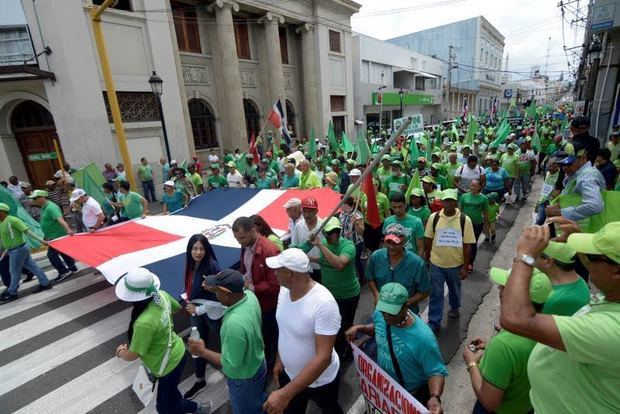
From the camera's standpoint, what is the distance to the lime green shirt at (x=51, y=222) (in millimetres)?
5984

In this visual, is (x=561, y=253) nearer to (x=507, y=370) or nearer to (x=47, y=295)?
(x=507, y=370)

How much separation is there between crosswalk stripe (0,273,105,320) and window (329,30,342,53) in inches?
889

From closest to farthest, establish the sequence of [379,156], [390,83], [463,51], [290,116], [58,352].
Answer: [379,156] → [58,352] → [290,116] → [390,83] → [463,51]

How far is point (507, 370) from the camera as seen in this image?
5.69ft

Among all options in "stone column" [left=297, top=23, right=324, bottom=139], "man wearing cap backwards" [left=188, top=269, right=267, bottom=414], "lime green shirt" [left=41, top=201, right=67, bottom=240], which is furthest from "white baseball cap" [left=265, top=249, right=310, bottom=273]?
"stone column" [left=297, top=23, right=324, bottom=139]

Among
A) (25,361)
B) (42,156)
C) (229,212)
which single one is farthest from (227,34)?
(25,361)

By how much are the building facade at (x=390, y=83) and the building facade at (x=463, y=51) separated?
5274 millimetres

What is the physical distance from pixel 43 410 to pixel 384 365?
3692 mm

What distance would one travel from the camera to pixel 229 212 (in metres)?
6.38

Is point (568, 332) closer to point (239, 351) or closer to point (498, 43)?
point (239, 351)

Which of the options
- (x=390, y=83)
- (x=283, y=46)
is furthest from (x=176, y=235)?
(x=390, y=83)

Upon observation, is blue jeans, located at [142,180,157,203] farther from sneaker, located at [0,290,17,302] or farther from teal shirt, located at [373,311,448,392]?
teal shirt, located at [373,311,448,392]

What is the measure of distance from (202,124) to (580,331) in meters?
18.6

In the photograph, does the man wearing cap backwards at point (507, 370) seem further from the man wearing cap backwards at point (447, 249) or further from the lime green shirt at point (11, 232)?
the lime green shirt at point (11, 232)
